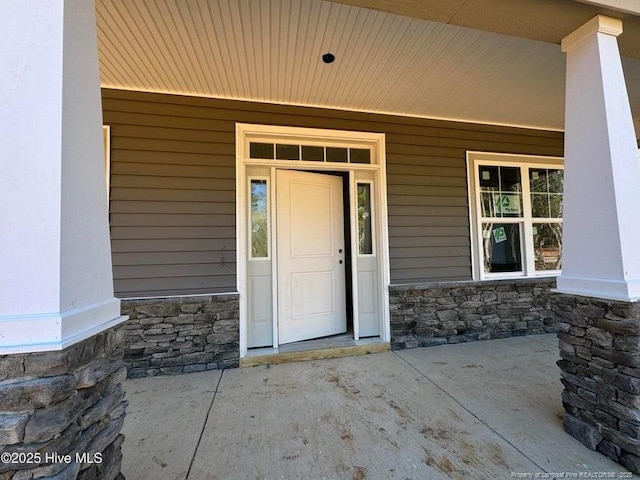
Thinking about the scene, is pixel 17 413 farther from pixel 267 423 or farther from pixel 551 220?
pixel 551 220

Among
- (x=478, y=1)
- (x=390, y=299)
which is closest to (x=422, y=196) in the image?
(x=390, y=299)

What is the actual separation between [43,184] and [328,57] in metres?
2.35

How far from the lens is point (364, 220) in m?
3.68

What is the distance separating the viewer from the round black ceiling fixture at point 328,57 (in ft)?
8.44

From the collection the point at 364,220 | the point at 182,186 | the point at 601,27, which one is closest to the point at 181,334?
the point at 182,186

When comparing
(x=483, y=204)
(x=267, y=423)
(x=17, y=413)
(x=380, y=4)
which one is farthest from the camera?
(x=483, y=204)

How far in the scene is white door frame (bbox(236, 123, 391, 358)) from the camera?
3.14m

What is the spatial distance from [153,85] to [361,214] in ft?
8.41

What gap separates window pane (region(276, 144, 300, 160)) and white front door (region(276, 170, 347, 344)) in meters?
0.17

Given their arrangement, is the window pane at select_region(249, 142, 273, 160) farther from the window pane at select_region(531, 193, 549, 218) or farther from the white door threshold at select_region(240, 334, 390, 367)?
the window pane at select_region(531, 193, 549, 218)

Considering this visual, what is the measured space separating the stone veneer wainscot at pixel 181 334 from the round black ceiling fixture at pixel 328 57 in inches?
93.6

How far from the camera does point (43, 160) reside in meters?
0.98

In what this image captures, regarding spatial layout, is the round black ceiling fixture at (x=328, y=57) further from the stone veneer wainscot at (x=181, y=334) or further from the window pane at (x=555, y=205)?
the window pane at (x=555, y=205)

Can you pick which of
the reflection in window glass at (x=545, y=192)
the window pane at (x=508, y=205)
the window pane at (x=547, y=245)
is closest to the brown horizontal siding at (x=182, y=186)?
the window pane at (x=508, y=205)
